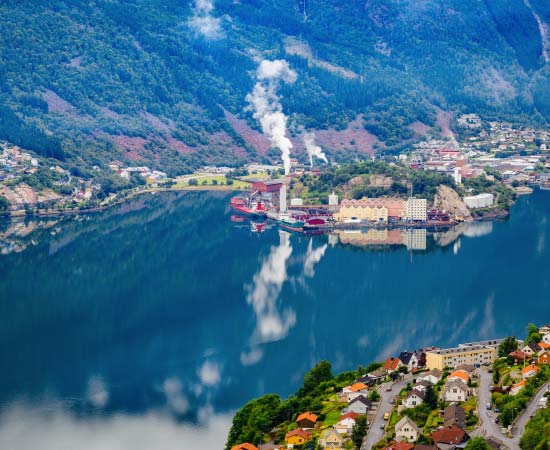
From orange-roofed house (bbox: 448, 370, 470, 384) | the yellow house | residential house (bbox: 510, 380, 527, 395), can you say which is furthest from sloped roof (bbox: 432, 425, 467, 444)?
the yellow house

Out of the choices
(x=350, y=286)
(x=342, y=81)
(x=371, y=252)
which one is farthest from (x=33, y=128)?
(x=350, y=286)

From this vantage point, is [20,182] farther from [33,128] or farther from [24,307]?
[24,307]

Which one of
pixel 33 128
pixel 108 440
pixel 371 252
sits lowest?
pixel 108 440

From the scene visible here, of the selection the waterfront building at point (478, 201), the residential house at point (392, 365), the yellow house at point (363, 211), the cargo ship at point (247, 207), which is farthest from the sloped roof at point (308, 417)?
the waterfront building at point (478, 201)

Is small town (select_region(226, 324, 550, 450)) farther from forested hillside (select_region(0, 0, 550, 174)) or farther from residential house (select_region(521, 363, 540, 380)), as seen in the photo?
forested hillside (select_region(0, 0, 550, 174))

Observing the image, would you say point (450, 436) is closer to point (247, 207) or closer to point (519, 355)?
point (519, 355)

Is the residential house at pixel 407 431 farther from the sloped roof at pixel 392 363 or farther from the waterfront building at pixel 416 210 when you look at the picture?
the waterfront building at pixel 416 210
